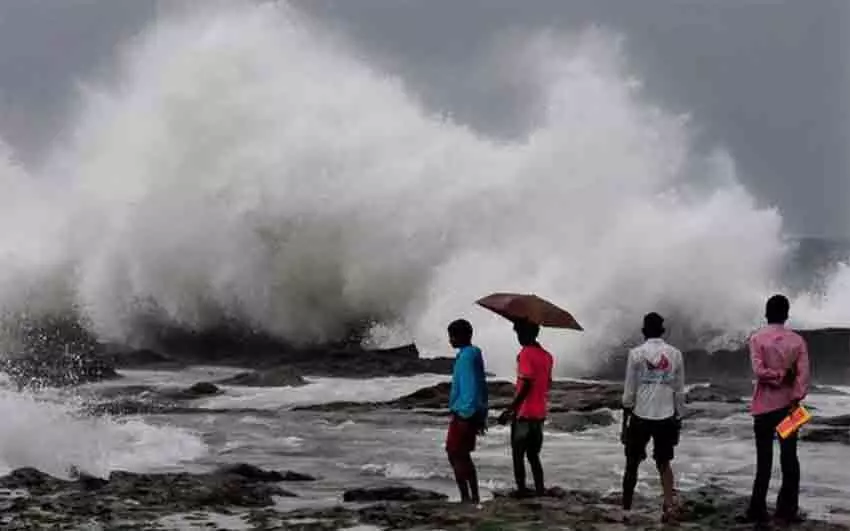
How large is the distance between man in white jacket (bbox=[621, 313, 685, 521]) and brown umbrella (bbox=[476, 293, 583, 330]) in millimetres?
1033

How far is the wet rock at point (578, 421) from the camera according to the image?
628 inches

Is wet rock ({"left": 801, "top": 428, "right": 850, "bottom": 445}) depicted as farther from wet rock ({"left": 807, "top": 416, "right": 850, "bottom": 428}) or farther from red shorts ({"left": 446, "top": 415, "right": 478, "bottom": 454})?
red shorts ({"left": 446, "top": 415, "right": 478, "bottom": 454})

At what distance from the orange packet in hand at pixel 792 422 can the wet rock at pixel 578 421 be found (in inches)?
279

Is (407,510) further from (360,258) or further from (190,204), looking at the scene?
(190,204)

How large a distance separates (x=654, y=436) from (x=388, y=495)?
2455mm

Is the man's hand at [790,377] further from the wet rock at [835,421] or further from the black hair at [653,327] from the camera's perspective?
the wet rock at [835,421]

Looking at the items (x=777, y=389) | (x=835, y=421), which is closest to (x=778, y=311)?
(x=777, y=389)

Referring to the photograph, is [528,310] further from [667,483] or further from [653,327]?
[667,483]

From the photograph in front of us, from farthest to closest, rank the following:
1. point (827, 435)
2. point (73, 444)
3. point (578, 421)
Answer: point (578, 421), point (827, 435), point (73, 444)

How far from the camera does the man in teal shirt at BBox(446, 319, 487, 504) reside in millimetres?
9672

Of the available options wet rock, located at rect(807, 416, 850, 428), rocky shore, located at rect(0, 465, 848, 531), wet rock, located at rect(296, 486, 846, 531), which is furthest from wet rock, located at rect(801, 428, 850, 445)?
wet rock, located at rect(296, 486, 846, 531)

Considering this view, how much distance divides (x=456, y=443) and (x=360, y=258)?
22441 mm

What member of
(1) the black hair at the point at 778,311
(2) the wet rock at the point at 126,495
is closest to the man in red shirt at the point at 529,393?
(1) the black hair at the point at 778,311

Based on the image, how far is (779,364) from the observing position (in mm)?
8750
